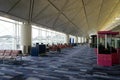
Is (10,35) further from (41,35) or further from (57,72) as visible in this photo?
(57,72)

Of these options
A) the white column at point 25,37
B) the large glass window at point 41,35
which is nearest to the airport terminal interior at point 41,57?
the white column at point 25,37

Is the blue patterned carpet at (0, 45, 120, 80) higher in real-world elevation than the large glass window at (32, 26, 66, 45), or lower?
lower

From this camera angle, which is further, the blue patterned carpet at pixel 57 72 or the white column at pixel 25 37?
the white column at pixel 25 37

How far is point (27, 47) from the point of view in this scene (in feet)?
65.0

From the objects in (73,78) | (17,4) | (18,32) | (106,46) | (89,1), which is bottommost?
(73,78)

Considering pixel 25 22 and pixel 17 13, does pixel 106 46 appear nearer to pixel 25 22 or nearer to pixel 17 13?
pixel 17 13

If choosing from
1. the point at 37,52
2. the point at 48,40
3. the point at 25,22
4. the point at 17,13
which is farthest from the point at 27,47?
the point at 48,40

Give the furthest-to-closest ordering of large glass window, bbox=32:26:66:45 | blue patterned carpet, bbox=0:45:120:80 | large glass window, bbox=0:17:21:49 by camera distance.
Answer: large glass window, bbox=32:26:66:45
large glass window, bbox=0:17:21:49
blue patterned carpet, bbox=0:45:120:80

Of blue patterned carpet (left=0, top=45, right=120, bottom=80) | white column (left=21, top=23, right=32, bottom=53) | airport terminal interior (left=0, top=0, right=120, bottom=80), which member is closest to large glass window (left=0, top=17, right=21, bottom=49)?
airport terminal interior (left=0, top=0, right=120, bottom=80)

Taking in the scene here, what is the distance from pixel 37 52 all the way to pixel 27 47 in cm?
123

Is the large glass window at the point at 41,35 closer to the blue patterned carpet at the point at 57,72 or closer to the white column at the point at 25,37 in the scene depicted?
the white column at the point at 25,37

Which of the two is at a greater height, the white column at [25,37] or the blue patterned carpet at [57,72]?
the white column at [25,37]

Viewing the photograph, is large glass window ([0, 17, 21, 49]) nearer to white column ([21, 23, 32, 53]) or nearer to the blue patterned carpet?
white column ([21, 23, 32, 53])

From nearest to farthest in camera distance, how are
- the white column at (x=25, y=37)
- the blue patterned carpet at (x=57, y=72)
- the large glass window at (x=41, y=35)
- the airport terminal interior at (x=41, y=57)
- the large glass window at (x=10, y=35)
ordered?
the blue patterned carpet at (x=57, y=72) → the airport terminal interior at (x=41, y=57) → the white column at (x=25, y=37) → the large glass window at (x=10, y=35) → the large glass window at (x=41, y=35)
